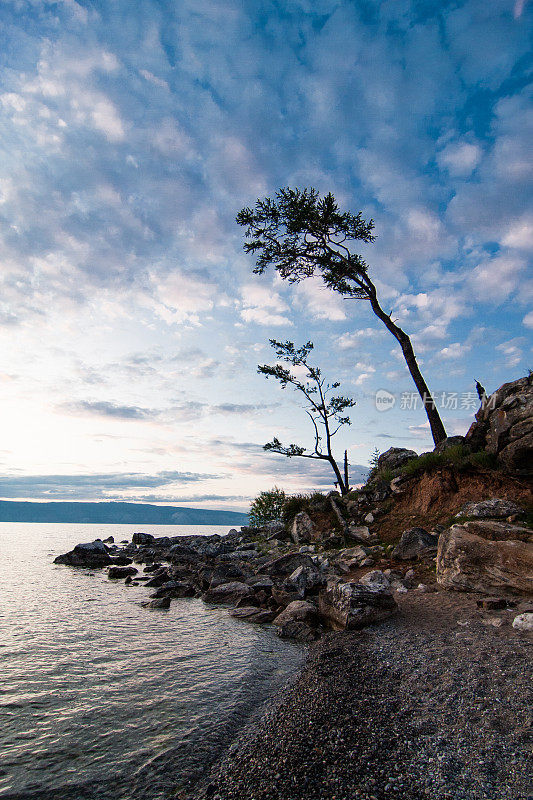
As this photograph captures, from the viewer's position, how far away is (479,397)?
65.2 ft

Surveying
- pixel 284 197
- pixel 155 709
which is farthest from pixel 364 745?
pixel 284 197

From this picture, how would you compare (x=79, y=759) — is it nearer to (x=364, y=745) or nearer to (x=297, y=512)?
(x=364, y=745)

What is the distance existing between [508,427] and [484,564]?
7.55 metres

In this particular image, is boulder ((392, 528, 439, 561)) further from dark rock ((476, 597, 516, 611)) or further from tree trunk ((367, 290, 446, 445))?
tree trunk ((367, 290, 446, 445))

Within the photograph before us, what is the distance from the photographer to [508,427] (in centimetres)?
1511

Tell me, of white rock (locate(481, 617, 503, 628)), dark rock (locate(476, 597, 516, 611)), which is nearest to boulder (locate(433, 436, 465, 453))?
dark rock (locate(476, 597, 516, 611))

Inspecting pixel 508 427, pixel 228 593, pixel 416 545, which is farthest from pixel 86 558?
pixel 508 427

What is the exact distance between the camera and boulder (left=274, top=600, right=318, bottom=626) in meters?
10.6

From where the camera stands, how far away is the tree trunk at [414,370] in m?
21.6

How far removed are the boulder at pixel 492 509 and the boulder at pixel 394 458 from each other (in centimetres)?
810

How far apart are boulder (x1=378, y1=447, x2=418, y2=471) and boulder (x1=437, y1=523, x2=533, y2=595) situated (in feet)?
38.9

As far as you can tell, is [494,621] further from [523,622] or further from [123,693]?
[123,693]

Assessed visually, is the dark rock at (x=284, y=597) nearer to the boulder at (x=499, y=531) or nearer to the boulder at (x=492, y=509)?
the boulder at (x=499, y=531)

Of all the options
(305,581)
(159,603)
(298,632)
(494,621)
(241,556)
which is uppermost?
(494,621)
